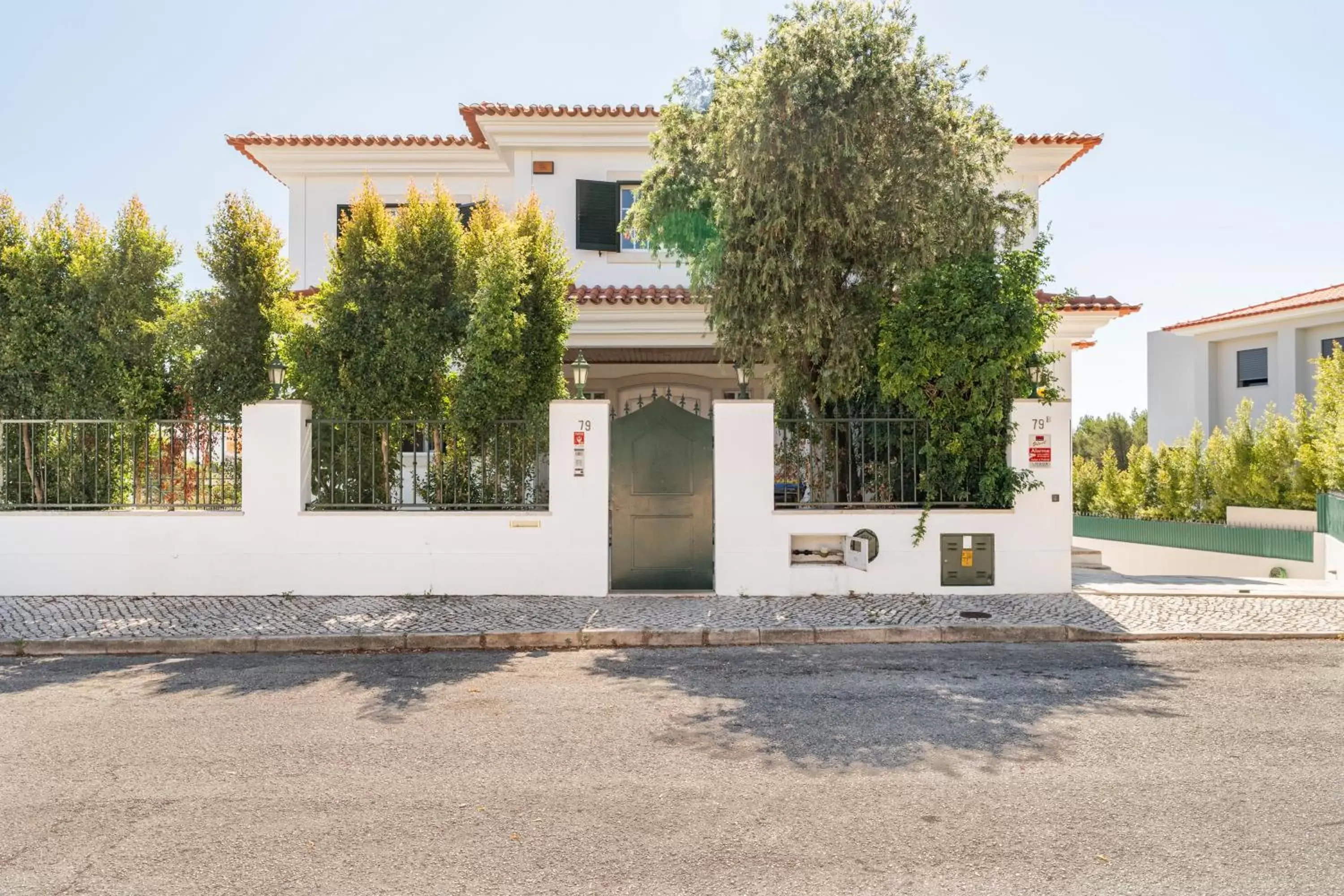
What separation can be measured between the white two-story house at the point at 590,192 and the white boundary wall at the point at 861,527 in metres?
4.11

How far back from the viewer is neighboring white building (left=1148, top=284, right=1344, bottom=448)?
27078 mm

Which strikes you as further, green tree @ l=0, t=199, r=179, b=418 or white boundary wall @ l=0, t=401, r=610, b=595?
green tree @ l=0, t=199, r=179, b=418

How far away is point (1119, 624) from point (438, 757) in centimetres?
682

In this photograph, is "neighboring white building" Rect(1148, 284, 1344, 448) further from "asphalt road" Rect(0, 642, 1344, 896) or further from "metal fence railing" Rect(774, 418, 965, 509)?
"asphalt road" Rect(0, 642, 1344, 896)

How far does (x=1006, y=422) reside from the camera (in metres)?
10.5

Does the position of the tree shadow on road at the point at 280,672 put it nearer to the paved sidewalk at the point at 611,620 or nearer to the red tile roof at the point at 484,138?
the paved sidewalk at the point at 611,620

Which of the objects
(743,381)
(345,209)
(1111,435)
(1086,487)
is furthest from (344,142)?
(1111,435)

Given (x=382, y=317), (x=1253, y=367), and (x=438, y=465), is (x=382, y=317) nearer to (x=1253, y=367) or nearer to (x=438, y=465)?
(x=438, y=465)

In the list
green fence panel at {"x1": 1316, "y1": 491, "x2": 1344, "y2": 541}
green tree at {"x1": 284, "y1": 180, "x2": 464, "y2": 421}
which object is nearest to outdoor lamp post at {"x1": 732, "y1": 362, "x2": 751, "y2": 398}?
green tree at {"x1": 284, "y1": 180, "x2": 464, "y2": 421}

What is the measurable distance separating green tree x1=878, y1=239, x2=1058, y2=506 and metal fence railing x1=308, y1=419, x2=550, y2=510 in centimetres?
426

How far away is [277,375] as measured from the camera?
1042 centimetres

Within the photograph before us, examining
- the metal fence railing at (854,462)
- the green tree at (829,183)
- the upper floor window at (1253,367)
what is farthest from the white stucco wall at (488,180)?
the upper floor window at (1253,367)

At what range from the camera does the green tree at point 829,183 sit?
390 inches

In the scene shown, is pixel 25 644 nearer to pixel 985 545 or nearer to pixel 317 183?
pixel 985 545
